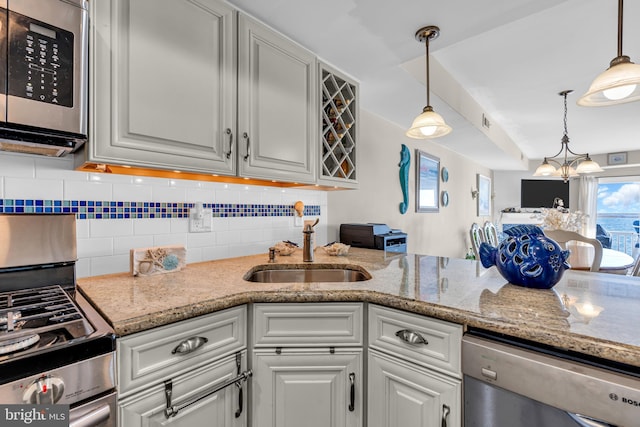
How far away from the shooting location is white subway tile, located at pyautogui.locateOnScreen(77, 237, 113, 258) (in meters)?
1.23

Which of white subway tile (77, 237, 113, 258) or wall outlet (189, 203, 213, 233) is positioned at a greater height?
wall outlet (189, 203, 213, 233)

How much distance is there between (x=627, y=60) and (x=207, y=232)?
6.90 ft

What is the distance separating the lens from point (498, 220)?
7.13 m

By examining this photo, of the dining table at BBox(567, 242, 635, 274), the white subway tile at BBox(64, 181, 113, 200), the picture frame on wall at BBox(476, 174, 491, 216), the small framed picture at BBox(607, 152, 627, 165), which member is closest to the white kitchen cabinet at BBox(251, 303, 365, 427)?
the white subway tile at BBox(64, 181, 113, 200)

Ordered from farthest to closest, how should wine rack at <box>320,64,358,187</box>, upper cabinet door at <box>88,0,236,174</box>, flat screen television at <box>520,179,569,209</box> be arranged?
flat screen television at <box>520,179,569,209</box>
wine rack at <box>320,64,358,187</box>
upper cabinet door at <box>88,0,236,174</box>

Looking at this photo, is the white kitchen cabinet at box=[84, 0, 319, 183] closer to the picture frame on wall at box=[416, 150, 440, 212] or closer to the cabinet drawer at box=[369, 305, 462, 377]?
the cabinet drawer at box=[369, 305, 462, 377]

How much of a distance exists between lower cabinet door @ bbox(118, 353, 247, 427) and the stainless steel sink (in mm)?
598

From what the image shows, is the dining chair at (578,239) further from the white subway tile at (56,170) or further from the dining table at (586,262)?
the white subway tile at (56,170)

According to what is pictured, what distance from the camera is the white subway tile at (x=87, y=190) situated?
3.93 feet

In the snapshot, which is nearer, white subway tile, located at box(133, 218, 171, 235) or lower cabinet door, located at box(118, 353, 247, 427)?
lower cabinet door, located at box(118, 353, 247, 427)

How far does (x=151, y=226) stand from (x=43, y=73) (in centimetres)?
73

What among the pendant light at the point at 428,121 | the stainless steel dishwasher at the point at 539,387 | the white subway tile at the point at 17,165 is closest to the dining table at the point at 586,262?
the pendant light at the point at 428,121

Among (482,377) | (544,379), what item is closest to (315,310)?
(482,377)

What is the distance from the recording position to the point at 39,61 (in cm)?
88
